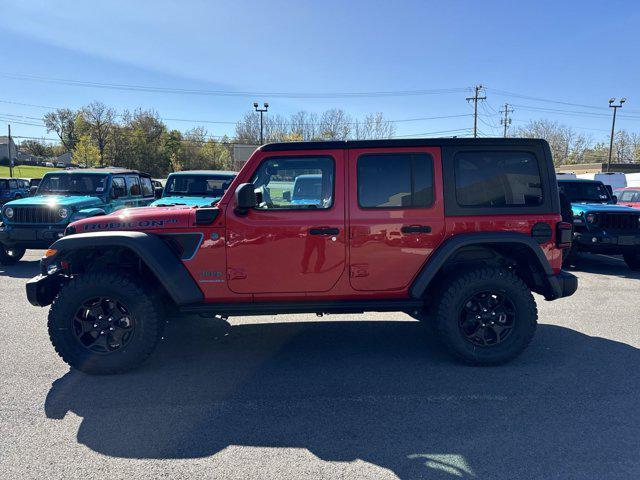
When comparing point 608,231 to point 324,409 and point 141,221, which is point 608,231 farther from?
point 141,221

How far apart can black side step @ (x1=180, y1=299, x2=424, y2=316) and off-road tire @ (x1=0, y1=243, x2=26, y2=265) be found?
731 centimetres

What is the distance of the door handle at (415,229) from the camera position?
13.4ft

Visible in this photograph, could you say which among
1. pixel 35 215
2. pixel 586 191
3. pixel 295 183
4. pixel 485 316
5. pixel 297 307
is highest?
pixel 295 183

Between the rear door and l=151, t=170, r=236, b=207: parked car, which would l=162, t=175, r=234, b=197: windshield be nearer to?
l=151, t=170, r=236, b=207: parked car

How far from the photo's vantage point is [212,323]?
560 cm

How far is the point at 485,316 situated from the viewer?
4.24 metres

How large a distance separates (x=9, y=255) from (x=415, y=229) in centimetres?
927

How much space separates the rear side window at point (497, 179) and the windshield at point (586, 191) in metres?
6.66

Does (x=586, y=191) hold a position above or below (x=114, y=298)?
above

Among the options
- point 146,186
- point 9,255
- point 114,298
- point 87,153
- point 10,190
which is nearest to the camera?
point 114,298

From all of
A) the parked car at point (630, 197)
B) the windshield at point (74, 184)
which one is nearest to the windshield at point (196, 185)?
the windshield at point (74, 184)

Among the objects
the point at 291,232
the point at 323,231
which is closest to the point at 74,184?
the point at 291,232

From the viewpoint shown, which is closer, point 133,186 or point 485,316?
point 485,316

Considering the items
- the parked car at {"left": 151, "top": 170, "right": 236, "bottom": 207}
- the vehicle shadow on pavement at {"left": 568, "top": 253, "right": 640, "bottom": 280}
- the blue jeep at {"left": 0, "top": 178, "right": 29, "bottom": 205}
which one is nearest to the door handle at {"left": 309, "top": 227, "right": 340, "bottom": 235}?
the parked car at {"left": 151, "top": 170, "right": 236, "bottom": 207}
